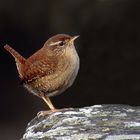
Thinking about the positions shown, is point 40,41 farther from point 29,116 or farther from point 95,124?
point 95,124

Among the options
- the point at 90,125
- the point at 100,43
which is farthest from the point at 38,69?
the point at 100,43

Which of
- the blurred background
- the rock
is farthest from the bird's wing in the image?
the blurred background

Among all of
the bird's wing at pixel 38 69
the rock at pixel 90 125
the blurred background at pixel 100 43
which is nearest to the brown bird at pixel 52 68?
the bird's wing at pixel 38 69

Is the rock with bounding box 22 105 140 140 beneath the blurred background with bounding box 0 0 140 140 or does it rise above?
beneath

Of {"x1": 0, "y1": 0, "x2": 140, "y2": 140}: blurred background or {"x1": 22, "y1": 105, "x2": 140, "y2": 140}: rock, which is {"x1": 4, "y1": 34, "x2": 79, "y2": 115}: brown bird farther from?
{"x1": 0, "y1": 0, "x2": 140, "y2": 140}: blurred background

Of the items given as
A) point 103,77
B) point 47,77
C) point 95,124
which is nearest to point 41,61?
point 47,77

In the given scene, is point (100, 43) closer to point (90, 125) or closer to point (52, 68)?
point (52, 68)
